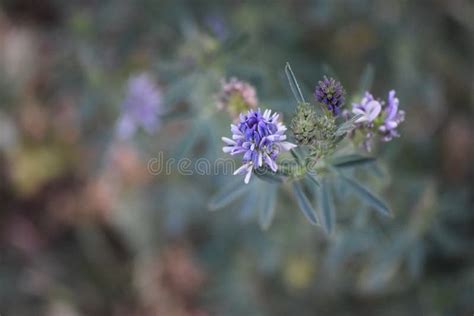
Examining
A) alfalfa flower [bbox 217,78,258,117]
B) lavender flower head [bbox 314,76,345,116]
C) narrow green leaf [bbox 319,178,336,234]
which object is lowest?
narrow green leaf [bbox 319,178,336,234]

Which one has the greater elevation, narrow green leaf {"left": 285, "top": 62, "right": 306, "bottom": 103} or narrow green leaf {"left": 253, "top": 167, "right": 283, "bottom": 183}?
narrow green leaf {"left": 285, "top": 62, "right": 306, "bottom": 103}

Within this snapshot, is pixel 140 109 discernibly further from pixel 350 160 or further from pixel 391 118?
pixel 391 118

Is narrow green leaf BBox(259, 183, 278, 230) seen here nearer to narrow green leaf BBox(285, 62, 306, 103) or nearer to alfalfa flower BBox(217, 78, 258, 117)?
alfalfa flower BBox(217, 78, 258, 117)

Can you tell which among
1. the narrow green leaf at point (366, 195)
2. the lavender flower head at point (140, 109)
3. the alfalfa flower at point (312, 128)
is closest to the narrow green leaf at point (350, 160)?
the narrow green leaf at point (366, 195)

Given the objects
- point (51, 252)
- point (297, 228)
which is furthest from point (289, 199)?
point (51, 252)

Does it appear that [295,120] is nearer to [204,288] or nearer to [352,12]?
[352,12]

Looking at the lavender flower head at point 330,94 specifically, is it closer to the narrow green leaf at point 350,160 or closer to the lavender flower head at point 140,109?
the narrow green leaf at point 350,160

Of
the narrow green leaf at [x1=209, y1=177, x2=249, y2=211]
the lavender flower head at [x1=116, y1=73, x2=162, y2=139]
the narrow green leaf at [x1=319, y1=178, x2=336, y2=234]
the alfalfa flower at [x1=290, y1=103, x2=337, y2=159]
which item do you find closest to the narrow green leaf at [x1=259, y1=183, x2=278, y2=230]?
the narrow green leaf at [x1=209, y1=177, x2=249, y2=211]
